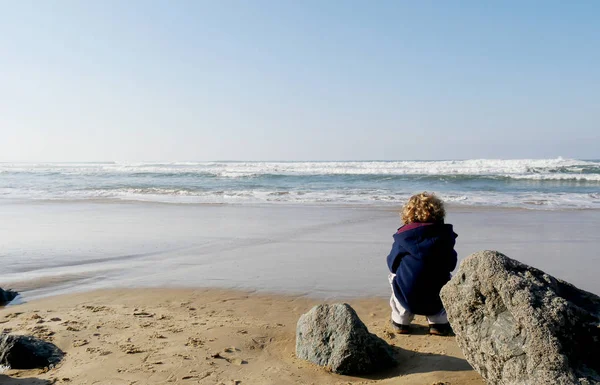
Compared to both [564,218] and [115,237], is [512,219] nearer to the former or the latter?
[564,218]

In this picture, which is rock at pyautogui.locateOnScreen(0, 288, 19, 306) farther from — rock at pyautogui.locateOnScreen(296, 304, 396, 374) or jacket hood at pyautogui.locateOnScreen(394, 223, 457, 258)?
jacket hood at pyautogui.locateOnScreen(394, 223, 457, 258)

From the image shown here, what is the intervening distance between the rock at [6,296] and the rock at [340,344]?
3383 millimetres

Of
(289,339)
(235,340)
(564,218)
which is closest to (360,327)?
(289,339)

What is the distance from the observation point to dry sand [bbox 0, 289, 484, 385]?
10.0 feet

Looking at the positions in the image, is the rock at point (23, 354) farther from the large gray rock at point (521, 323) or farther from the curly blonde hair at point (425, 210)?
the curly blonde hair at point (425, 210)

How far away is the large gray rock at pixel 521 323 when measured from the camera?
214cm

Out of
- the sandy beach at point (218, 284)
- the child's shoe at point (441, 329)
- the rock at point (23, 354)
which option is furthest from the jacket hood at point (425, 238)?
the rock at point (23, 354)

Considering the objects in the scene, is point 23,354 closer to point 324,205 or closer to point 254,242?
point 254,242

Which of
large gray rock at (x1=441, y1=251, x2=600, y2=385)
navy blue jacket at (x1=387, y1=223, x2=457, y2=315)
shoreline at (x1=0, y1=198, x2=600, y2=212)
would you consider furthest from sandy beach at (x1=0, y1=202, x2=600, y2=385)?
shoreline at (x1=0, y1=198, x2=600, y2=212)

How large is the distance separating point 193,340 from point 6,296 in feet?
8.46

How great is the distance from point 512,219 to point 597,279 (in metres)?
5.39

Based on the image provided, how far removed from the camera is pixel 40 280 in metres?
5.69

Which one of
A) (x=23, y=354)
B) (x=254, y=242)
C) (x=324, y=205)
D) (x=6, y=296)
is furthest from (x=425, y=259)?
(x=324, y=205)

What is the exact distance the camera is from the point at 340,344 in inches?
125
